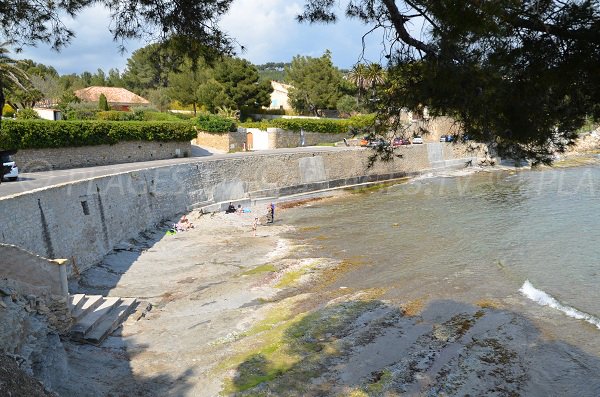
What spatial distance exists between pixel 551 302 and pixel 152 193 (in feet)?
60.9

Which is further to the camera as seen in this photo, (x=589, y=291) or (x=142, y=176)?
(x=142, y=176)

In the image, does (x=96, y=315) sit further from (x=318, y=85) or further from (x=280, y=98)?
(x=280, y=98)

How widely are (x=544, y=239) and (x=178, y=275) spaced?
1604 centimetres

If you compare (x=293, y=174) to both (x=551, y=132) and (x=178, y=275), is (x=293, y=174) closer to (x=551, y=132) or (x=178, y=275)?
(x=178, y=275)

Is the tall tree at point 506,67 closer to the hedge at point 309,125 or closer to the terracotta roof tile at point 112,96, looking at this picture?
the hedge at point 309,125

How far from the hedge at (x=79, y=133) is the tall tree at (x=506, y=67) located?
23.2 metres

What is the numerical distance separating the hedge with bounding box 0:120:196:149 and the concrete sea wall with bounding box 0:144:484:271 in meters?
4.97

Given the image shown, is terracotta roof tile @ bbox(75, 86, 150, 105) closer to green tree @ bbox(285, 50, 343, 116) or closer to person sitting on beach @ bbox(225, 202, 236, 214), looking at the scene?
green tree @ bbox(285, 50, 343, 116)

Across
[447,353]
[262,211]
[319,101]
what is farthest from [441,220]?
[319,101]

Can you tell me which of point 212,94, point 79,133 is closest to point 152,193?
point 79,133

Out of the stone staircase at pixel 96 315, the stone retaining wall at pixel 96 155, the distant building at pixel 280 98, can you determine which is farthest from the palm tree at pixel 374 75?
the distant building at pixel 280 98

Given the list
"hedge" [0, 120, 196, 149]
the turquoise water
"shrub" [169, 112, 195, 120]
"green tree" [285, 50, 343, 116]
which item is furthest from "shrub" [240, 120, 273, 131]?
"green tree" [285, 50, 343, 116]

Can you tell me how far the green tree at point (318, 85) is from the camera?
61.1 meters

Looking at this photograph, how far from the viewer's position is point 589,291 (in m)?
15.7
